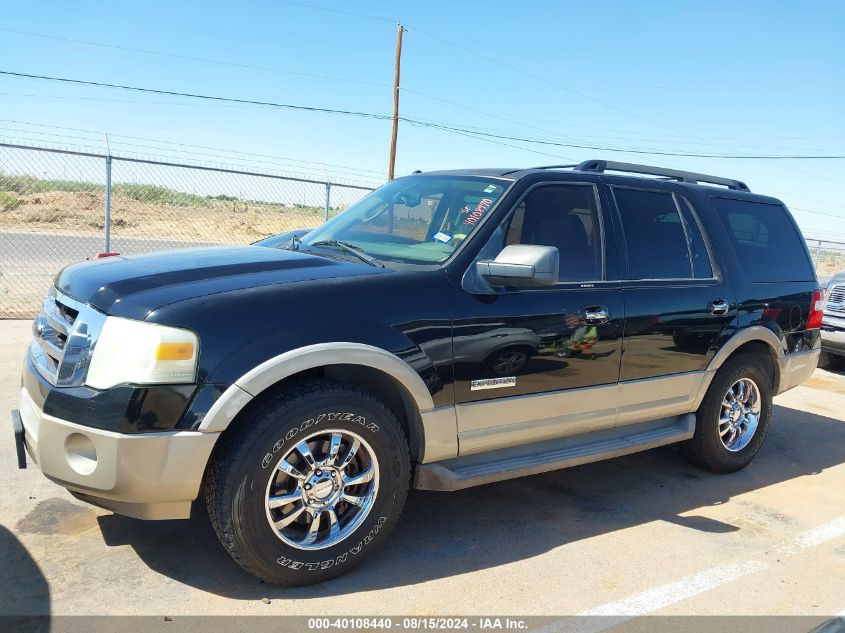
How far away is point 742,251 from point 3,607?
481 centimetres

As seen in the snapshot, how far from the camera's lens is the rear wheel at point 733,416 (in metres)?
4.86

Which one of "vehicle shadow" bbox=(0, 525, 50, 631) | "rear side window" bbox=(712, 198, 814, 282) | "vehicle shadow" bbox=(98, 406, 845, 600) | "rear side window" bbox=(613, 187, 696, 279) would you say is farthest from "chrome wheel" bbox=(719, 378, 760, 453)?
"vehicle shadow" bbox=(0, 525, 50, 631)

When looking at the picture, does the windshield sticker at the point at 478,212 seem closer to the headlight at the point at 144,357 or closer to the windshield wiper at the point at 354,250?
the windshield wiper at the point at 354,250

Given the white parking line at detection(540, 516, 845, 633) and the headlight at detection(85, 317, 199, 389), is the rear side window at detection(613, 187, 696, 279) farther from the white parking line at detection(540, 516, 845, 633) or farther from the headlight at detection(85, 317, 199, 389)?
the headlight at detection(85, 317, 199, 389)

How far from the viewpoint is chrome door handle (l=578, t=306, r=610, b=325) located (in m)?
3.88

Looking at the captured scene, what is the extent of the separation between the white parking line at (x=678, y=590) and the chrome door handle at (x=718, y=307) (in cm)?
144

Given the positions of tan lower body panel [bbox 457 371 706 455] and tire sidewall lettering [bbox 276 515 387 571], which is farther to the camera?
tan lower body panel [bbox 457 371 706 455]

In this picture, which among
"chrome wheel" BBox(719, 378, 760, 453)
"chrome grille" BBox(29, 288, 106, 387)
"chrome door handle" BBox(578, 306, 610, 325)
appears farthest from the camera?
"chrome wheel" BBox(719, 378, 760, 453)

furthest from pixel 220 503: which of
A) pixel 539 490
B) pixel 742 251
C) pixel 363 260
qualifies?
pixel 742 251

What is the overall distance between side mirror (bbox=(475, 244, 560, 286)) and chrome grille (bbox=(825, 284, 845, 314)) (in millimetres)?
7049

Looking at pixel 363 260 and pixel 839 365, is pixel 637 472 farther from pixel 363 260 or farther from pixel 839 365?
pixel 839 365

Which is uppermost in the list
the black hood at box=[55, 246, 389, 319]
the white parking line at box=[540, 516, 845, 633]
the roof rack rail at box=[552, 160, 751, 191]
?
the roof rack rail at box=[552, 160, 751, 191]

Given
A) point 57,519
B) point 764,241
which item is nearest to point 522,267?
point 57,519

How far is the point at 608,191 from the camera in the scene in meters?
4.29
